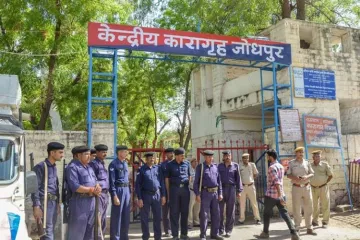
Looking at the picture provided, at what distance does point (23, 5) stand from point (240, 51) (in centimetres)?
729

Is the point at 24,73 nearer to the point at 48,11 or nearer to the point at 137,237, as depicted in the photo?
the point at 48,11

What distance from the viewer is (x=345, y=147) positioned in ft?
35.3

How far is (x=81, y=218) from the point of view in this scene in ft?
17.6

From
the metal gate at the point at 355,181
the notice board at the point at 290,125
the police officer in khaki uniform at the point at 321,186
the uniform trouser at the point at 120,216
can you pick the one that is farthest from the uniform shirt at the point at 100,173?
the metal gate at the point at 355,181

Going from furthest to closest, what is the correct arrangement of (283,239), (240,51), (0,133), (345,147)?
(345,147)
(240,51)
(283,239)
(0,133)

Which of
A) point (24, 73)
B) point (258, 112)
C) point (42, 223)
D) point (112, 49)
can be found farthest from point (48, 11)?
point (42, 223)

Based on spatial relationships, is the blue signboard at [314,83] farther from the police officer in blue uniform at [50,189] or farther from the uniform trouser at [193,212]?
the police officer in blue uniform at [50,189]

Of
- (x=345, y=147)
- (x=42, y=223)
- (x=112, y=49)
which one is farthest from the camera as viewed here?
(x=345, y=147)

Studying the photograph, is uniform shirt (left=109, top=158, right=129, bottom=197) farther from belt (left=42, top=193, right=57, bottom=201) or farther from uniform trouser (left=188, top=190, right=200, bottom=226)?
uniform trouser (left=188, top=190, right=200, bottom=226)

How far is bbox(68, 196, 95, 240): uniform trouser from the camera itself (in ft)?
17.5

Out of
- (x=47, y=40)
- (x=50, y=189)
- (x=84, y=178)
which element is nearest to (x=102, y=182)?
(x=84, y=178)

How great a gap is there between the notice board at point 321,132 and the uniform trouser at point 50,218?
685 cm

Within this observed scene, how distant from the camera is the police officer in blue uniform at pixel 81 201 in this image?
17.5 feet

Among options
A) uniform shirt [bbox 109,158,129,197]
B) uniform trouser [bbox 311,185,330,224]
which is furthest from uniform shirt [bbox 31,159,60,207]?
uniform trouser [bbox 311,185,330,224]
